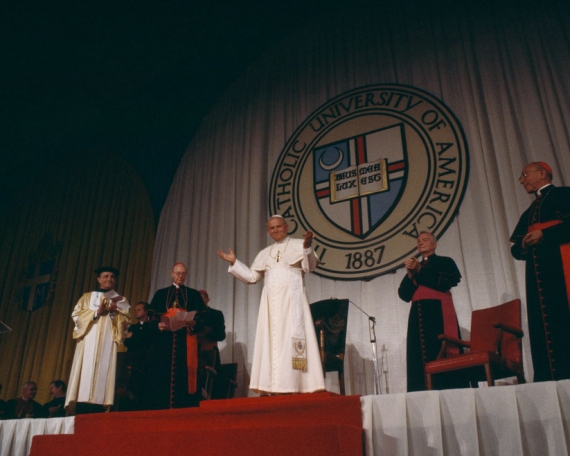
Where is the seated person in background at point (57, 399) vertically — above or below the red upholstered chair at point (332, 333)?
below

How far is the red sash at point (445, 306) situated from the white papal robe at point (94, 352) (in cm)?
269

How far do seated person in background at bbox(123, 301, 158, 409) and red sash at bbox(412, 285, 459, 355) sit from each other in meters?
2.29

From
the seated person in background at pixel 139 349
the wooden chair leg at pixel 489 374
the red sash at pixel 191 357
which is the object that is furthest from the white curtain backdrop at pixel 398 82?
the red sash at pixel 191 357

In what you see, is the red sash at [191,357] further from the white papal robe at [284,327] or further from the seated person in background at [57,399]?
the seated person in background at [57,399]

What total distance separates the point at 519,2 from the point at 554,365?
420cm

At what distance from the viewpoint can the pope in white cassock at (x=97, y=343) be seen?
479 centimetres

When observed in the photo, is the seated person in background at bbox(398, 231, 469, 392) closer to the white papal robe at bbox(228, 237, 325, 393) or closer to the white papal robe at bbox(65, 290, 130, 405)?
the white papal robe at bbox(228, 237, 325, 393)

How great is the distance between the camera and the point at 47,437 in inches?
145

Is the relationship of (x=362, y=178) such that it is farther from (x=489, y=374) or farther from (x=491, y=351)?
(x=489, y=374)

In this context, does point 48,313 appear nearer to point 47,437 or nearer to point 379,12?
point 47,437

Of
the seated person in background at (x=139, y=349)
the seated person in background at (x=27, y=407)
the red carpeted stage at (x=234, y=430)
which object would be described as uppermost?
the seated person in background at (x=139, y=349)

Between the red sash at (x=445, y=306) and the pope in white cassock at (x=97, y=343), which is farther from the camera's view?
the pope in white cassock at (x=97, y=343)

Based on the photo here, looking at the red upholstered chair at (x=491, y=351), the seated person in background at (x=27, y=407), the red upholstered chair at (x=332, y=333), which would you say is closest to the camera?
the red upholstered chair at (x=491, y=351)

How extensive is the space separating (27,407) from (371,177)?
528cm
